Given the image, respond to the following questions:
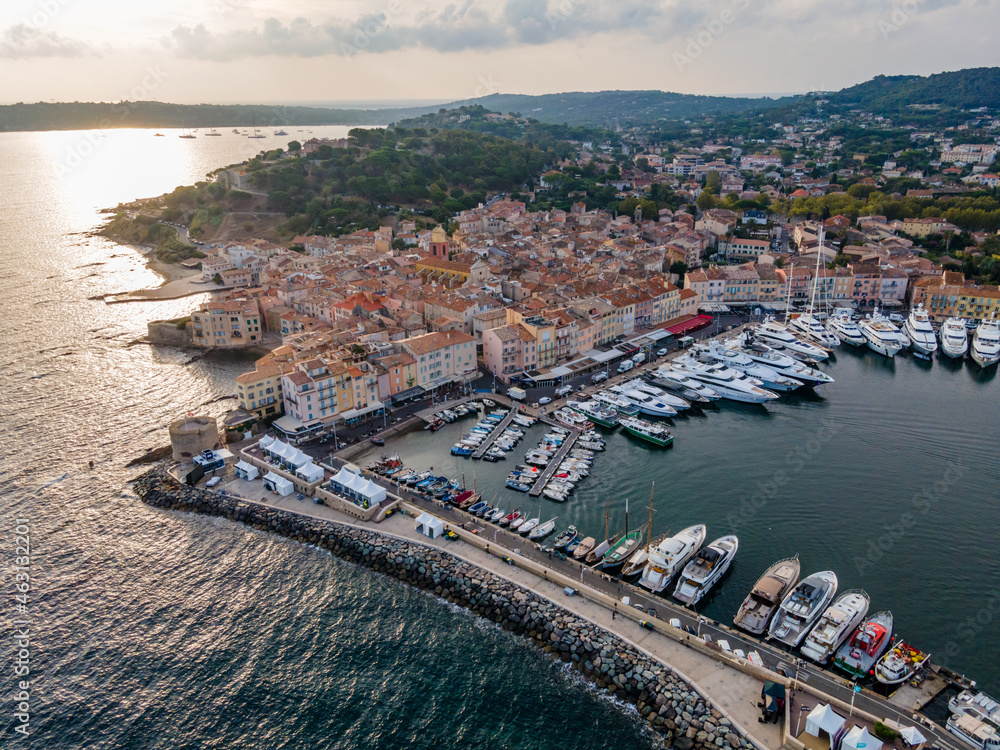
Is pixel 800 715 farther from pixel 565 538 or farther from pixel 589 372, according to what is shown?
pixel 589 372

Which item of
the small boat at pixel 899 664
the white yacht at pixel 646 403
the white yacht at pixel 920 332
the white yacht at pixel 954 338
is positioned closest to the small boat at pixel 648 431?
the white yacht at pixel 646 403

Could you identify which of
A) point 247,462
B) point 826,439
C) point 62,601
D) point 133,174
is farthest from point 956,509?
point 133,174

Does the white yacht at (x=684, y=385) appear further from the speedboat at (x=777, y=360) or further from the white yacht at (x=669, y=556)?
the white yacht at (x=669, y=556)

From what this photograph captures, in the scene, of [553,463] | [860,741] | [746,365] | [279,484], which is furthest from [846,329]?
[279,484]

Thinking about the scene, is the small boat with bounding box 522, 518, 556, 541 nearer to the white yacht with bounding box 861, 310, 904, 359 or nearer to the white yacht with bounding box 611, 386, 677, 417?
the white yacht with bounding box 611, 386, 677, 417

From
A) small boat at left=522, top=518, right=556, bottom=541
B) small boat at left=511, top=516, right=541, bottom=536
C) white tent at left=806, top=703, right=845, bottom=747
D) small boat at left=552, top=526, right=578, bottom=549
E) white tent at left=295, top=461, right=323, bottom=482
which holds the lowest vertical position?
small boat at left=522, top=518, right=556, bottom=541

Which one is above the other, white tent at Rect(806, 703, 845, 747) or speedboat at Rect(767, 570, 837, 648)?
white tent at Rect(806, 703, 845, 747)

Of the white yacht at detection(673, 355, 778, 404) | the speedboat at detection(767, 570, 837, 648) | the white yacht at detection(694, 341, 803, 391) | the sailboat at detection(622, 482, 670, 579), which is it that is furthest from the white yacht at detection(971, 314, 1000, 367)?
the sailboat at detection(622, 482, 670, 579)
